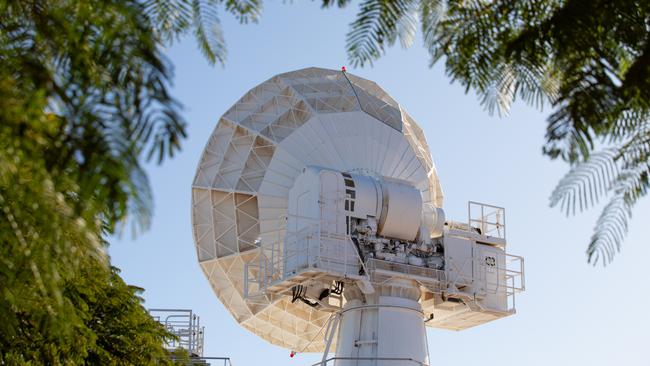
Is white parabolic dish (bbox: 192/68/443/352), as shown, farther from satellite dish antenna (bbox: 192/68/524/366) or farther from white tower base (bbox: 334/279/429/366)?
white tower base (bbox: 334/279/429/366)

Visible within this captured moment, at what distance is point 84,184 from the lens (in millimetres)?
5293

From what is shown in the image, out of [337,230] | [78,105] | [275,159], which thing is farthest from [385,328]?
[78,105]

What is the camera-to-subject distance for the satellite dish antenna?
107ft

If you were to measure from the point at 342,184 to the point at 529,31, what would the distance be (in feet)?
85.9

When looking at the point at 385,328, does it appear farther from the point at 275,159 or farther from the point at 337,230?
the point at 275,159

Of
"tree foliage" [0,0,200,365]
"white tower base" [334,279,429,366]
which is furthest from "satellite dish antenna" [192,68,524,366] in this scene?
"tree foliage" [0,0,200,365]

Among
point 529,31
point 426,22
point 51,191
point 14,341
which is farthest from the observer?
point 14,341

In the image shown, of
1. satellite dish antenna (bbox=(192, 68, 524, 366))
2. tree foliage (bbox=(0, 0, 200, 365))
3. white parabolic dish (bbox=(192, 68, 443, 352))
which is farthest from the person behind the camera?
white parabolic dish (bbox=(192, 68, 443, 352))

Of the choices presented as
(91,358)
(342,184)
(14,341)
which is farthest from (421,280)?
(14,341)

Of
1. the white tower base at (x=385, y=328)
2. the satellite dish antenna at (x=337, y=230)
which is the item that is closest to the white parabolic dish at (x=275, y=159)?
the satellite dish antenna at (x=337, y=230)

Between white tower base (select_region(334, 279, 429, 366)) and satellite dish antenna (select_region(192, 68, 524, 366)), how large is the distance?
43 millimetres

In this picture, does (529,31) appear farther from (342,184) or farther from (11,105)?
(342,184)

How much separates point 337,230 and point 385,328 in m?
3.56

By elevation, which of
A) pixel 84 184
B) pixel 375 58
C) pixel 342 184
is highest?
pixel 342 184
